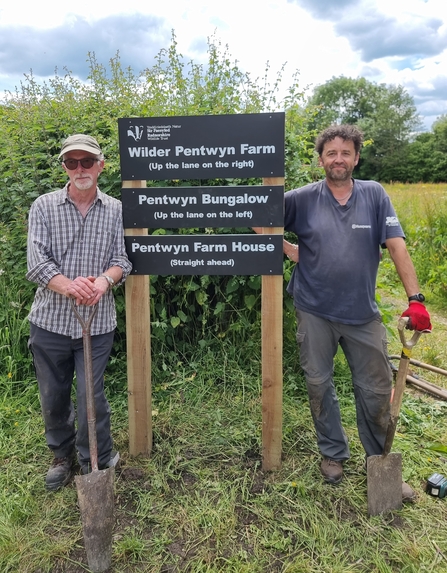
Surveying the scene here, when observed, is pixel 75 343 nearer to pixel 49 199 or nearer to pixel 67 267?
pixel 67 267

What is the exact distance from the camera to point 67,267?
9.26 ft

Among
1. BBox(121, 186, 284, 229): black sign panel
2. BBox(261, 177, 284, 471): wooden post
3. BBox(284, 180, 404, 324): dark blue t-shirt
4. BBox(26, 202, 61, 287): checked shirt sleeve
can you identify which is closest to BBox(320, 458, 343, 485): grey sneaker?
BBox(261, 177, 284, 471): wooden post

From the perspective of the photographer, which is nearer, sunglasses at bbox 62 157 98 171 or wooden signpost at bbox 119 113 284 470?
sunglasses at bbox 62 157 98 171

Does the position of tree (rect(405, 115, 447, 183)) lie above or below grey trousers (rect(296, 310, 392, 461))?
above

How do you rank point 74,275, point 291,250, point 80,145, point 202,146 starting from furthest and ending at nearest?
point 291,250, point 202,146, point 74,275, point 80,145

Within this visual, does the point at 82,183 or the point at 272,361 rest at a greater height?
the point at 82,183

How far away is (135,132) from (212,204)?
69cm

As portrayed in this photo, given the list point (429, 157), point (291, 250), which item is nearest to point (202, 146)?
point (291, 250)

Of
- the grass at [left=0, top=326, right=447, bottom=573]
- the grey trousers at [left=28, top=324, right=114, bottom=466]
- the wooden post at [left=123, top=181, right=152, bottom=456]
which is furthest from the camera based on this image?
the wooden post at [left=123, top=181, right=152, bottom=456]

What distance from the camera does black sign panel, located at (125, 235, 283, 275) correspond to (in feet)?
9.84

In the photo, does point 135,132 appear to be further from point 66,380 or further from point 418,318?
point 418,318

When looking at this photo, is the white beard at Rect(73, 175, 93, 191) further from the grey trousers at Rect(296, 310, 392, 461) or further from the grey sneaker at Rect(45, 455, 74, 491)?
the grey sneaker at Rect(45, 455, 74, 491)

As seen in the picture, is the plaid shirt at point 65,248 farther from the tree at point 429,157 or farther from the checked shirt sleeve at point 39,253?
the tree at point 429,157

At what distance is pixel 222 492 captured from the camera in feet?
9.78
